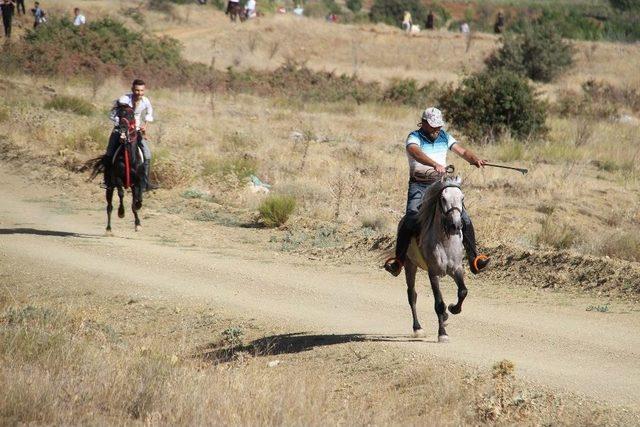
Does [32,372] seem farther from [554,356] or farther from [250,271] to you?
[250,271]

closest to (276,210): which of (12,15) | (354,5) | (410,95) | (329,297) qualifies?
(329,297)

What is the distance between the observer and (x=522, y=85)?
109 feet

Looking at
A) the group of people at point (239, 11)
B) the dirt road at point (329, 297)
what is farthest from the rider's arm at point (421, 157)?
the group of people at point (239, 11)

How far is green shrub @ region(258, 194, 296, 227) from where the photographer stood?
19.8 metres

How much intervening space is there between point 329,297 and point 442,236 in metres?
4.09

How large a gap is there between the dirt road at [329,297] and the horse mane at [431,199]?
140 cm

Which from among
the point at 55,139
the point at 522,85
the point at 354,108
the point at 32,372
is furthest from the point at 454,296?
the point at 354,108

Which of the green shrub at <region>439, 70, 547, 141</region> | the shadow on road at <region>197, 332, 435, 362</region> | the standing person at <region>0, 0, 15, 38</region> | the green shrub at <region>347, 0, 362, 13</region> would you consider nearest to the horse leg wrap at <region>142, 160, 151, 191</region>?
the shadow on road at <region>197, 332, 435, 362</region>

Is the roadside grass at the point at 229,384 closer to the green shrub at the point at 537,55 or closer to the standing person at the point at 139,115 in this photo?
the standing person at the point at 139,115

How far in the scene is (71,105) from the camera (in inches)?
1344

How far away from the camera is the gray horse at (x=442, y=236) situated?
1019cm

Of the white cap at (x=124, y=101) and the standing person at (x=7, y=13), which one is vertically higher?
the standing person at (x=7, y=13)

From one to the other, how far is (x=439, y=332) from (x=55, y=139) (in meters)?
18.8

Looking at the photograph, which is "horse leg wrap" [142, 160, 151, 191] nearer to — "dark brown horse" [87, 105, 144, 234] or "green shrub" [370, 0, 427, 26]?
"dark brown horse" [87, 105, 144, 234]
